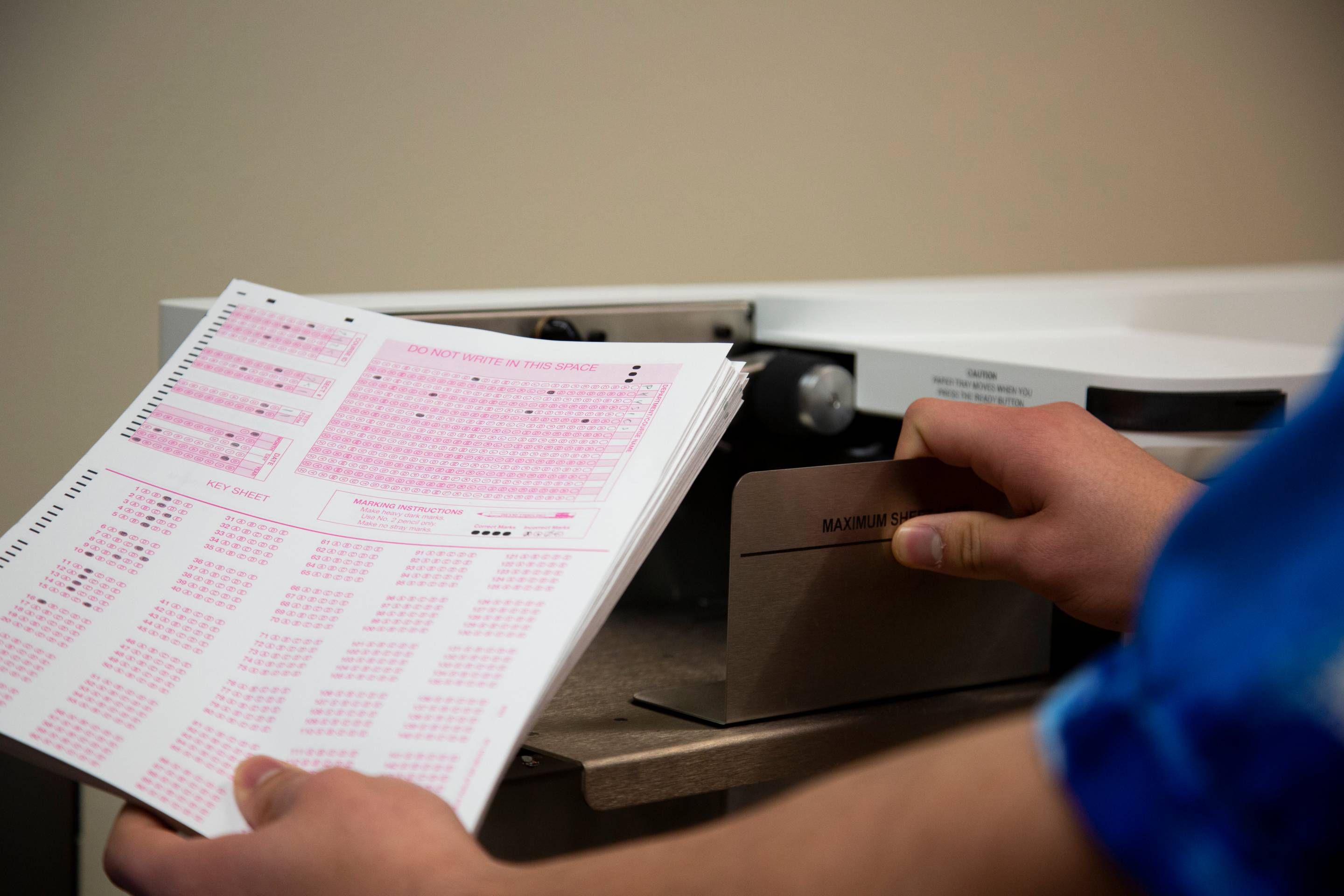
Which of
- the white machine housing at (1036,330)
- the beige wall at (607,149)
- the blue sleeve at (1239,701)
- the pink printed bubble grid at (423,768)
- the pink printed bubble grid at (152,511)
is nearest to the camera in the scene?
the blue sleeve at (1239,701)

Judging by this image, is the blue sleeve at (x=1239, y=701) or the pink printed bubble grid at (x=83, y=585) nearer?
the blue sleeve at (x=1239, y=701)

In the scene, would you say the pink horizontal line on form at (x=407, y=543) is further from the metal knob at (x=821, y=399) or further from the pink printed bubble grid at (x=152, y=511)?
the metal knob at (x=821, y=399)

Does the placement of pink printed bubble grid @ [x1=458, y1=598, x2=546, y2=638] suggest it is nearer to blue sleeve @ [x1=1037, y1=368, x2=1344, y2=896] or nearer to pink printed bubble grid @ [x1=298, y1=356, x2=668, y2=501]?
pink printed bubble grid @ [x1=298, y1=356, x2=668, y2=501]

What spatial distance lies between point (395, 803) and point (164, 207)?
1080mm

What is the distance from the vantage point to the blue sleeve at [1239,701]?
15cm

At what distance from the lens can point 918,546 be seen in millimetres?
495

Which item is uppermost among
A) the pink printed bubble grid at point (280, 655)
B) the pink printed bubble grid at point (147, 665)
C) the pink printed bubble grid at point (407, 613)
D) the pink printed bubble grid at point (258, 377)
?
the pink printed bubble grid at point (258, 377)

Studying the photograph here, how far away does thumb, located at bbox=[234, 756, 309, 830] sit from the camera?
0.35 metres

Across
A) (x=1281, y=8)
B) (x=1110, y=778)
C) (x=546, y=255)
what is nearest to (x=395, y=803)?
(x=1110, y=778)

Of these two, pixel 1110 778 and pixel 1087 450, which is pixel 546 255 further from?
pixel 1110 778

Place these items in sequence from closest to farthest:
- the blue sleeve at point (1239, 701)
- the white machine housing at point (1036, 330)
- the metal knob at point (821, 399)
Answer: the blue sleeve at point (1239, 701) < the white machine housing at point (1036, 330) < the metal knob at point (821, 399)

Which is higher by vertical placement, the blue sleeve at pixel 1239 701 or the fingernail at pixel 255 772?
the blue sleeve at pixel 1239 701

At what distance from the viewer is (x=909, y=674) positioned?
1.76 feet

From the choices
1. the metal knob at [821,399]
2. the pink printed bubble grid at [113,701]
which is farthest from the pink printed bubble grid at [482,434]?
the metal knob at [821,399]
